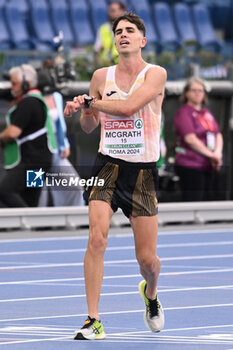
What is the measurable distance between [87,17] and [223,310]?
857 inches

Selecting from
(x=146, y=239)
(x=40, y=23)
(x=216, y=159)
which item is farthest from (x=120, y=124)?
(x=40, y=23)

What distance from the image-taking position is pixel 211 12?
104 feet

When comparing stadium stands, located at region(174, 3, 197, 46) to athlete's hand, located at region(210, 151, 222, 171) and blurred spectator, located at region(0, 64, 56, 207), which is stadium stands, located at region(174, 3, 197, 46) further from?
blurred spectator, located at region(0, 64, 56, 207)

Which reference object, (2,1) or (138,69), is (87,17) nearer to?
(2,1)

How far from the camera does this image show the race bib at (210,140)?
1409cm

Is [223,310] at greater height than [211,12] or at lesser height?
lesser

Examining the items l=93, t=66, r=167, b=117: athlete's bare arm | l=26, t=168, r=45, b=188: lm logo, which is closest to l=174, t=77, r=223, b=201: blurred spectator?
l=26, t=168, r=45, b=188: lm logo

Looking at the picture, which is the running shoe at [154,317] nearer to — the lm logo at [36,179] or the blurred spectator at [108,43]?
the lm logo at [36,179]

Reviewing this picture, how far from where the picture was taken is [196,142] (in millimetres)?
13953

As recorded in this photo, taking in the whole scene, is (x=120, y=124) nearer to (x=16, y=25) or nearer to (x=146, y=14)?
(x=16, y=25)

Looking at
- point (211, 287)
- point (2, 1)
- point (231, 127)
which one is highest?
point (2, 1)

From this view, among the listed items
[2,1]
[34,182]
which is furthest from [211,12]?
[34,182]

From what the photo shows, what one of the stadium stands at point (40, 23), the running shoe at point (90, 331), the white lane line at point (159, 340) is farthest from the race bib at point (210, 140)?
the stadium stands at point (40, 23)

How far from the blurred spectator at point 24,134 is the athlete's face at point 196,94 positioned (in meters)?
2.18
